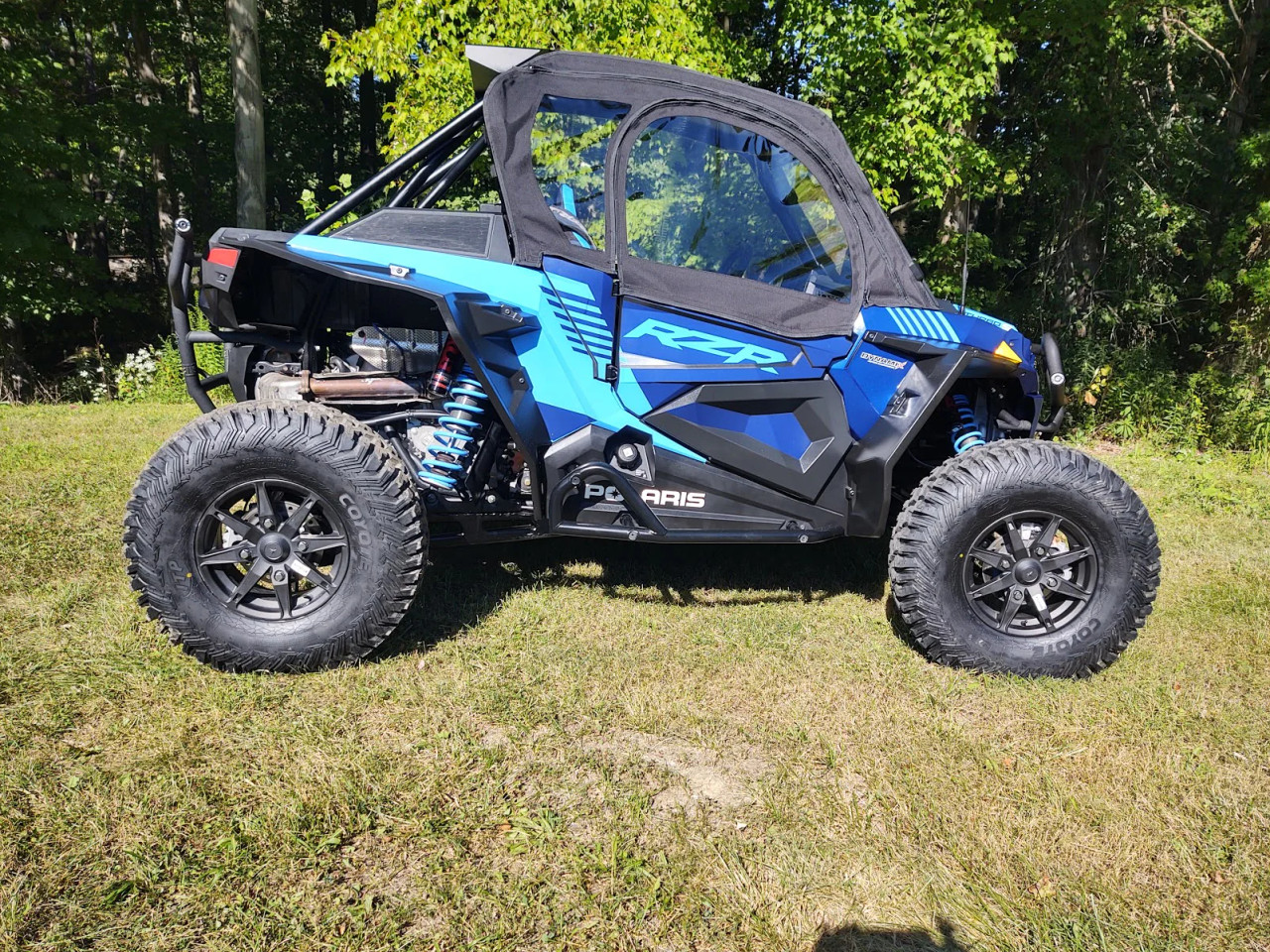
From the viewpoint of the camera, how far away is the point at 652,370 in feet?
10.9

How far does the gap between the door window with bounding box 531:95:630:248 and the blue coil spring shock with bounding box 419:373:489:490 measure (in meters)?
0.78

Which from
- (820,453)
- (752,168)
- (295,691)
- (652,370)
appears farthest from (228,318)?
(820,453)

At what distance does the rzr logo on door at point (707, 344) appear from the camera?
10.8ft

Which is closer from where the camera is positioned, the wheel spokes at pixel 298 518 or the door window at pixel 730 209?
the wheel spokes at pixel 298 518

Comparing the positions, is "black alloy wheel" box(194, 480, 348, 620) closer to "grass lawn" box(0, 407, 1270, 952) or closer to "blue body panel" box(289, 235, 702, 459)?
"grass lawn" box(0, 407, 1270, 952)

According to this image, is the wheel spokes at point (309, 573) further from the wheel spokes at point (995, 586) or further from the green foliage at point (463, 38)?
the green foliage at point (463, 38)

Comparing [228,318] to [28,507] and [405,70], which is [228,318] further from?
[405,70]

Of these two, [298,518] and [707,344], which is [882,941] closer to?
[707,344]

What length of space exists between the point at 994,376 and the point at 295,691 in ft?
10.8

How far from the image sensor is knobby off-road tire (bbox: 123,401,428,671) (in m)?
3.01

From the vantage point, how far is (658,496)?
11.3 ft

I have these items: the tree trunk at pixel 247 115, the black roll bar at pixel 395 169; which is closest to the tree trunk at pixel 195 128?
the tree trunk at pixel 247 115

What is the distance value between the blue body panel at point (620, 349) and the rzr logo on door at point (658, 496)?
0.18 meters

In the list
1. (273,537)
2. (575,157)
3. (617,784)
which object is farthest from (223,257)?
(617,784)
